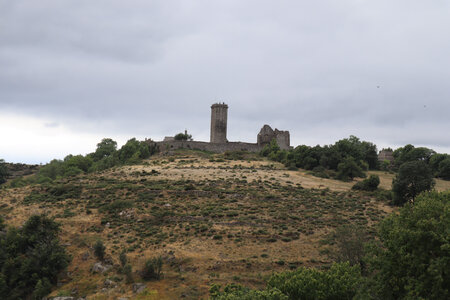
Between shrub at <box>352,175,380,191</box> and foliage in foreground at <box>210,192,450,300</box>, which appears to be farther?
shrub at <box>352,175,380,191</box>

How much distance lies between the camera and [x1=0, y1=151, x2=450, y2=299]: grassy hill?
2425 cm

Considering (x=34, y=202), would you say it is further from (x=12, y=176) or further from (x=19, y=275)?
(x=12, y=176)

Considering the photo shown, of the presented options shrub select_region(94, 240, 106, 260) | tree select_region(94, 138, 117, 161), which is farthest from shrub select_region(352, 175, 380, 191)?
tree select_region(94, 138, 117, 161)

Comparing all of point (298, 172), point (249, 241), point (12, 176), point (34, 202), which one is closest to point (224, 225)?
point (249, 241)

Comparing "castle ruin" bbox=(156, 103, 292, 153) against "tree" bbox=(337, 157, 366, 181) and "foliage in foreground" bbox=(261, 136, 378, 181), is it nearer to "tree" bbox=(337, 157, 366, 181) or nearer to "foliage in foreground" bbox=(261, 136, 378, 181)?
"foliage in foreground" bbox=(261, 136, 378, 181)

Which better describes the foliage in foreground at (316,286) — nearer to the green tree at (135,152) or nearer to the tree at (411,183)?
the tree at (411,183)

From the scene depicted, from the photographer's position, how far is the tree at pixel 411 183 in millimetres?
38688

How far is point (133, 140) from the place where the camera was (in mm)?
97125

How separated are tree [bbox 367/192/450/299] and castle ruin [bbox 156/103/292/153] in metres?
65.9

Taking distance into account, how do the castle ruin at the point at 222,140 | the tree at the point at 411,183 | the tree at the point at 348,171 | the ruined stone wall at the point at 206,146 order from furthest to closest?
1. the castle ruin at the point at 222,140
2. the ruined stone wall at the point at 206,146
3. the tree at the point at 348,171
4. the tree at the point at 411,183

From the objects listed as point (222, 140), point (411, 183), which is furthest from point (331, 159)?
point (222, 140)

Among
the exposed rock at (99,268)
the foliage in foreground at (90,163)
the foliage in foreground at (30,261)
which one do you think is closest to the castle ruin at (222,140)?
the foliage in foreground at (90,163)

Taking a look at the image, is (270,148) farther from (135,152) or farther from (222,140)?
(135,152)

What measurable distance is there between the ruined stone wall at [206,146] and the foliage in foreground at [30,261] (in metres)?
51.1
